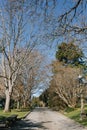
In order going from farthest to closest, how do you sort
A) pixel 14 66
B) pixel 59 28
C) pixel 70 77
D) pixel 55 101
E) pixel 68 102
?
pixel 55 101, pixel 68 102, pixel 70 77, pixel 14 66, pixel 59 28

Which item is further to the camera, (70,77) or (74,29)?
(70,77)

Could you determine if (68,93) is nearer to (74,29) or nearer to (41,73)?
(41,73)

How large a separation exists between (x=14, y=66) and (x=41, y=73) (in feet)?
83.9

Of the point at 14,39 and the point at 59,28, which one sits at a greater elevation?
the point at 14,39

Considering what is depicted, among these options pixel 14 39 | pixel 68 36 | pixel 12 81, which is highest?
pixel 14 39

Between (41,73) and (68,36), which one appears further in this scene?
(41,73)

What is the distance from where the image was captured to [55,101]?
74000mm

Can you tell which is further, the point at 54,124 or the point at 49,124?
the point at 54,124

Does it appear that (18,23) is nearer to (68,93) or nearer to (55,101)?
(68,93)

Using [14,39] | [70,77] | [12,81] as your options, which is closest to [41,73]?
[70,77]

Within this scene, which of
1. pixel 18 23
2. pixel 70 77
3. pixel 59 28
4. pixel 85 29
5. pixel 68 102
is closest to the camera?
pixel 59 28

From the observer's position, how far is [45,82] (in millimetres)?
75812

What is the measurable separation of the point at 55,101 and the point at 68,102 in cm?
674

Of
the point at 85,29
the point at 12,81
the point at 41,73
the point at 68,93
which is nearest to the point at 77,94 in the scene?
the point at 68,93
